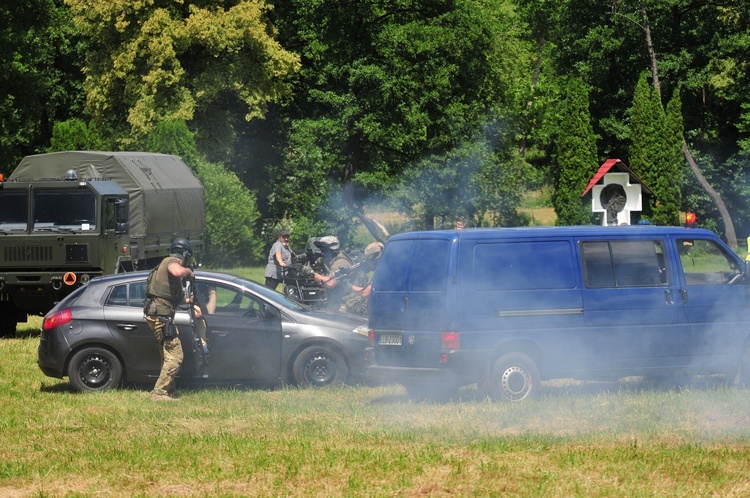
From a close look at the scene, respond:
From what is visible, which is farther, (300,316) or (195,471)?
(300,316)

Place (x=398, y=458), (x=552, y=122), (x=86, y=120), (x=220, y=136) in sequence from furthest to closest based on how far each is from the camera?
(x=552, y=122)
(x=86, y=120)
(x=220, y=136)
(x=398, y=458)

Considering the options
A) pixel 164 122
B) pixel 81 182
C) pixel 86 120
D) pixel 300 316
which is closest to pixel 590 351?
pixel 300 316

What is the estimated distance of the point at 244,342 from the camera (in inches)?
572

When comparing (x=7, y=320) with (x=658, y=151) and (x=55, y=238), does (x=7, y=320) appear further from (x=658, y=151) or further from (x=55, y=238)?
(x=658, y=151)

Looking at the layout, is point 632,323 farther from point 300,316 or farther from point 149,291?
point 149,291

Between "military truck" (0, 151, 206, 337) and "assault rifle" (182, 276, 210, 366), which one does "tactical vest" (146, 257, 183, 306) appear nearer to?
"assault rifle" (182, 276, 210, 366)

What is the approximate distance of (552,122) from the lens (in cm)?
6444

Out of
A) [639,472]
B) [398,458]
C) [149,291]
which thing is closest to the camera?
[639,472]

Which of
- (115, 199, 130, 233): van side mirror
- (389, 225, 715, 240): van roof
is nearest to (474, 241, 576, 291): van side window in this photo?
(389, 225, 715, 240): van roof

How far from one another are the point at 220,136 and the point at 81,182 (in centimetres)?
2732

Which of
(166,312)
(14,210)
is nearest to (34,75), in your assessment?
(14,210)

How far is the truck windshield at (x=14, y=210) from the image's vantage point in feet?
71.2

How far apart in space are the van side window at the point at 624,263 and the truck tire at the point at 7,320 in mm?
12576

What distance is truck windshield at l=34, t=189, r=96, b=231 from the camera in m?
21.7
